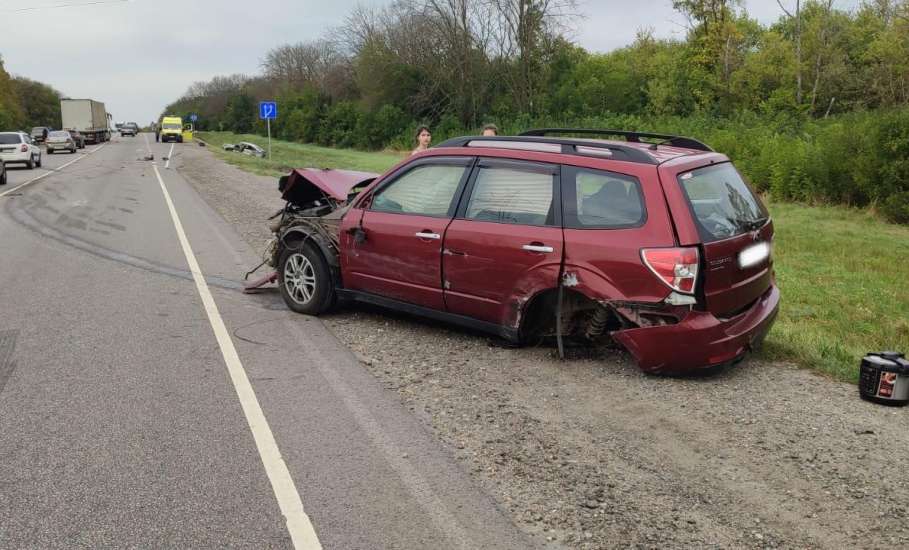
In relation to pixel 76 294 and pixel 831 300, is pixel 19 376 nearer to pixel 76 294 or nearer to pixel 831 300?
pixel 76 294

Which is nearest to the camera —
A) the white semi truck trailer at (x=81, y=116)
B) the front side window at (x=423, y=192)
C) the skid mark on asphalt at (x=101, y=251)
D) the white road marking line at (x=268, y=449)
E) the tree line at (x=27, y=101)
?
the white road marking line at (x=268, y=449)

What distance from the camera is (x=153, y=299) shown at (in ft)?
25.1

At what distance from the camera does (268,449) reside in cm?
410

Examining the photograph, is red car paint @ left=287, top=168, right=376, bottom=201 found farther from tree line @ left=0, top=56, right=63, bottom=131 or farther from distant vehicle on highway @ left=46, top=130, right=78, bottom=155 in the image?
tree line @ left=0, top=56, right=63, bottom=131

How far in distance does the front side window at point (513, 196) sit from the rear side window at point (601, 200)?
0.49 feet

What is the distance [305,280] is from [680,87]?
38.6 m

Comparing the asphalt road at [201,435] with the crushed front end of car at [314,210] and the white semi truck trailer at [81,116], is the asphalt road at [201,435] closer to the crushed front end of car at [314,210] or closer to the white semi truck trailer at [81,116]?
the crushed front end of car at [314,210]

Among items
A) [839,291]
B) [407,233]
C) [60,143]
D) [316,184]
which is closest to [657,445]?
A: [407,233]

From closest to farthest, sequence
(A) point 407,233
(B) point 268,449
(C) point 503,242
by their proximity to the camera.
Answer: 1. (B) point 268,449
2. (C) point 503,242
3. (A) point 407,233

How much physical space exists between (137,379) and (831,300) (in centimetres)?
693

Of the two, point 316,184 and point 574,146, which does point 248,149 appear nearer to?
point 316,184

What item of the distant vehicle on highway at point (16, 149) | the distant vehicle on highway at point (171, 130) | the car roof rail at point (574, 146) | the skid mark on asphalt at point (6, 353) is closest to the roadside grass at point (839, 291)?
the car roof rail at point (574, 146)

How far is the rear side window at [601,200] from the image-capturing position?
5.10 m

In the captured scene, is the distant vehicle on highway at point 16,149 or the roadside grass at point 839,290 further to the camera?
the distant vehicle on highway at point 16,149
